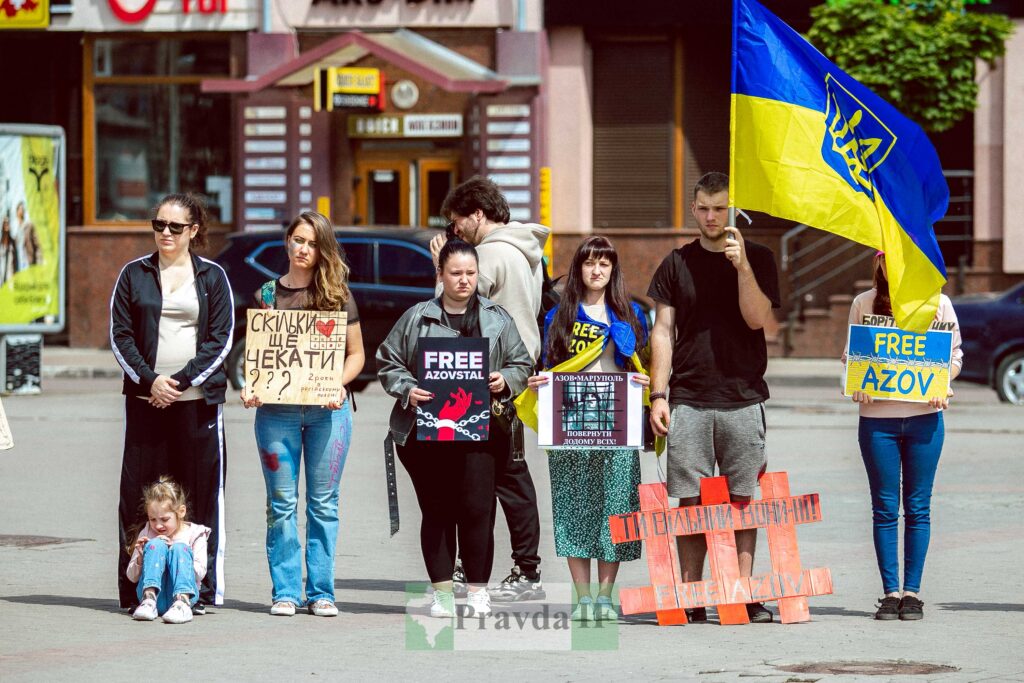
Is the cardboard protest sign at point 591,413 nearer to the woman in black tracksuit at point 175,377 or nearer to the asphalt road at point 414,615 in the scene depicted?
the asphalt road at point 414,615

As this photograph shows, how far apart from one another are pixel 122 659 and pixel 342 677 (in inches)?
35.6

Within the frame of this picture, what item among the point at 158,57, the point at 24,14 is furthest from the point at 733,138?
the point at 24,14

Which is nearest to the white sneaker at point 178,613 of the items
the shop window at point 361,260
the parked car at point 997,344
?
the shop window at point 361,260

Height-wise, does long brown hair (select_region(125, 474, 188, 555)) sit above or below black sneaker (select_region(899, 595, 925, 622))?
above

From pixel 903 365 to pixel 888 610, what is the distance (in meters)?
1.02

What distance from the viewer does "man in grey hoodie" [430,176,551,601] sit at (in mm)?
8664

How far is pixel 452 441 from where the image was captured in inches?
317

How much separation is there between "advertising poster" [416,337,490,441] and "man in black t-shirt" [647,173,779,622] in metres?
0.73

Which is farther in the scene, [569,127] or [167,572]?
[569,127]

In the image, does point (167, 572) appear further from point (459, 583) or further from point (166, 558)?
point (459, 583)

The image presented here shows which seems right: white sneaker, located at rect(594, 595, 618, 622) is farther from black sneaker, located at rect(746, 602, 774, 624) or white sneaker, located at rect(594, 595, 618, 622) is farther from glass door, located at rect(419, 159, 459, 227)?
glass door, located at rect(419, 159, 459, 227)

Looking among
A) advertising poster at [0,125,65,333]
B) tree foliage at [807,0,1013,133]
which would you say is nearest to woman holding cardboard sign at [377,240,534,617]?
advertising poster at [0,125,65,333]

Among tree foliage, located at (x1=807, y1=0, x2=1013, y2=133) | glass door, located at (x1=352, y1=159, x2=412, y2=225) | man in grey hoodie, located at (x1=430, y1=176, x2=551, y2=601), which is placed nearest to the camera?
man in grey hoodie, located at (x1=430, y1=176, x2=551, y2=601)

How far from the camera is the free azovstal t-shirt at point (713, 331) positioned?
8.09 metres
